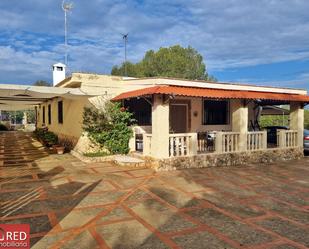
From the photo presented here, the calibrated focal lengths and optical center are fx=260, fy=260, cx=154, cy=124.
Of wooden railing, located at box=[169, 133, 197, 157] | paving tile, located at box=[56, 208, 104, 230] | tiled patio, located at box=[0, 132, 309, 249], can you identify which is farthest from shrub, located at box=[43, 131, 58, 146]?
paving tile, located at box=[56, 208, 104, 230]

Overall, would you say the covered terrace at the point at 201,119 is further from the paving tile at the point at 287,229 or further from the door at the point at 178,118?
the paving tile at the point at 287,229

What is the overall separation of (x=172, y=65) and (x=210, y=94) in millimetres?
29858

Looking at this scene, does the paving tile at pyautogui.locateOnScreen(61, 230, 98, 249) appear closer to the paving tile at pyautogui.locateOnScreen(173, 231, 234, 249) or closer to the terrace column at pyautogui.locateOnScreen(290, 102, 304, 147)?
the paving tile at pyautogui.locateOnScreen(173, 231, 234, 249)

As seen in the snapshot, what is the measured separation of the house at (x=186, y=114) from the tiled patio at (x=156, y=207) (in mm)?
1233

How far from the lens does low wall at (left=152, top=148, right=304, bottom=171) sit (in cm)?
966

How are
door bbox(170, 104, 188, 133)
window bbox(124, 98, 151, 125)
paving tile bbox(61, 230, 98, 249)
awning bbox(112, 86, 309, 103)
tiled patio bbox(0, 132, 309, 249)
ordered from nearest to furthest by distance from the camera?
paving tile bbox(61, 230, 98, 249) → tiled patio bbox(0, 132, 309, 249) → awning bbox(112, 86, 309, 103) → window bbox(124, 98, 151, 125) → door bbox(170, 104, 188, 133)

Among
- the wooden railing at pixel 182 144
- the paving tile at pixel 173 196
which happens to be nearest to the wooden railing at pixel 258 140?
the wooden railing at pixel 182 144

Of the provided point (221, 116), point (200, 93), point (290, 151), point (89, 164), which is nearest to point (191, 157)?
point (200, 93)

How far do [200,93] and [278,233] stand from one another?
21.2ft

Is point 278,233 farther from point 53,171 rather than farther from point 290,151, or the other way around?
point 290,151

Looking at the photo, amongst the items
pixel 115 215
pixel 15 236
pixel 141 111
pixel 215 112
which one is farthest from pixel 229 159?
pixel 15 236

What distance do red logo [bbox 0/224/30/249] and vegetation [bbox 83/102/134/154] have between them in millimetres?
6767

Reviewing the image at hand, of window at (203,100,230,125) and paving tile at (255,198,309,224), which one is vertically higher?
window at (203,100,230,125)

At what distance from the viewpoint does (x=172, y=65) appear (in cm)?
3919
